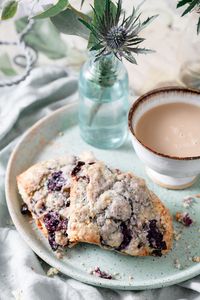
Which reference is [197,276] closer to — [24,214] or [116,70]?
[24,214]

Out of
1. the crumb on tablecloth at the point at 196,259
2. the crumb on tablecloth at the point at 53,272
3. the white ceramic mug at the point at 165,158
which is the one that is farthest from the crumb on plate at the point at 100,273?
the white ceramic mug at the point at 165,158

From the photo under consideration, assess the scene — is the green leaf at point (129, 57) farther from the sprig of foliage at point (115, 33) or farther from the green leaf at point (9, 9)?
the green leaf at point (9, 9)

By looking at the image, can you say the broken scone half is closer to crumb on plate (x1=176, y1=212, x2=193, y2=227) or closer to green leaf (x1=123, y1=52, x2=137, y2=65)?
crumb on plate (x1=176, y1=212, x2=193, y2=227)

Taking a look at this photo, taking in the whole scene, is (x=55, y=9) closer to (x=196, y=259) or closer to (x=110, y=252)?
(x=110, y=252)

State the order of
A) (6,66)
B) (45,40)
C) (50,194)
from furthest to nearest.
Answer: (45,40) < (6,66) < (50,194)

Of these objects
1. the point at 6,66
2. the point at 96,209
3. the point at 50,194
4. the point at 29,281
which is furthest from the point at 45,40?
the point at 29,281

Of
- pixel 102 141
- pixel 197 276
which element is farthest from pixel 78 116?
pixel 197 276
